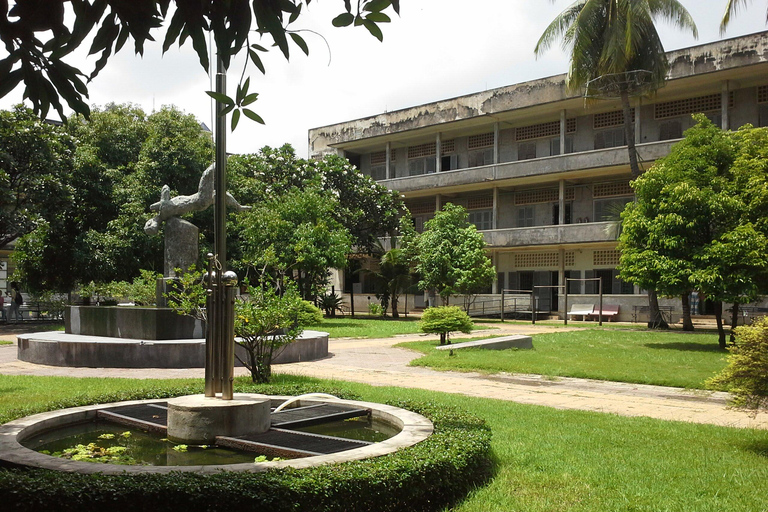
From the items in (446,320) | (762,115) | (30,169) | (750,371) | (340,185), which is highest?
(762,115)

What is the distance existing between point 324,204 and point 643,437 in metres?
22.2

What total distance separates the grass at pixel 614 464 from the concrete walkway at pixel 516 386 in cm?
102

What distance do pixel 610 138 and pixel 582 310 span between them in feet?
27.8

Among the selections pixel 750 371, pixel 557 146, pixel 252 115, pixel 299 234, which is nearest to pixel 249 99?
pixel 252 115

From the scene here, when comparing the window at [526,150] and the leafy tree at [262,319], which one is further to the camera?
the window at [526,150]

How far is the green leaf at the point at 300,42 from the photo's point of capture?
10.6ft

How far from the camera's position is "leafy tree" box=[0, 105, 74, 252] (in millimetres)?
23438

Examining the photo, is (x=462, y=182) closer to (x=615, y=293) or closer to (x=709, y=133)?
(x=615, y=293)

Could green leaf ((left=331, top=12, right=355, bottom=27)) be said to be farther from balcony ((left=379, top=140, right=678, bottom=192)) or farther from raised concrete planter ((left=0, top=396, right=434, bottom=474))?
balcony ((left=379, top=140, right=678, bottom=192))

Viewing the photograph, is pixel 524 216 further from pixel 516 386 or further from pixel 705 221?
pixel 516 386

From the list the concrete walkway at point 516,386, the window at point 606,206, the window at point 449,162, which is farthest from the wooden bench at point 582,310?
the concrete walkway at point 516,386

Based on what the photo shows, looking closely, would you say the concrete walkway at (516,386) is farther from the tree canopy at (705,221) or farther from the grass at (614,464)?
the tree canopy at (705,221)

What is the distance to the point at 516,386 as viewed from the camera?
A: 11062mm

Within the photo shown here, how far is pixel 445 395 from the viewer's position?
9.51m
